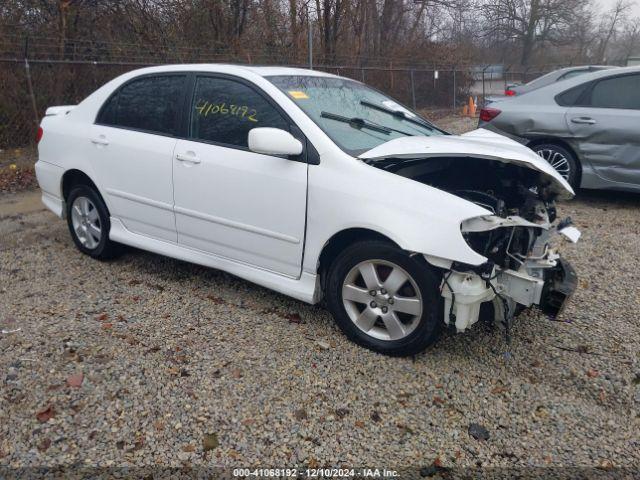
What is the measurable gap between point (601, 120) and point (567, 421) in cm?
447

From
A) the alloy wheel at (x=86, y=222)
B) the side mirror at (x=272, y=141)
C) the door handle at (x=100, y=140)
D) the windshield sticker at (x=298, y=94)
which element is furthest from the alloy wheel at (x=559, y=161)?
the alloy wheel at (x=86, y=222)

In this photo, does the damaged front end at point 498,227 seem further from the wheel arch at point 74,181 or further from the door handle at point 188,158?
the wheel arch at point 74,181

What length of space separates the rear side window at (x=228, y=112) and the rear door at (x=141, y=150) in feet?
0.61

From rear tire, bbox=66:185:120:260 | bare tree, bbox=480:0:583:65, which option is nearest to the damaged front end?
rear tire, bbox=66:185:120:260

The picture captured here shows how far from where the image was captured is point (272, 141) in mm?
3105

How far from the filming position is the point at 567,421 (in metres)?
2.67

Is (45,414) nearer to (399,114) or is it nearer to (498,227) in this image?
(498,227)

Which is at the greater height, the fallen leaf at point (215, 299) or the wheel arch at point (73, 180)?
the wheel arch at point (73, 180)

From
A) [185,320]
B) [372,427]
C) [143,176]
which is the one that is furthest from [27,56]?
[372,427]

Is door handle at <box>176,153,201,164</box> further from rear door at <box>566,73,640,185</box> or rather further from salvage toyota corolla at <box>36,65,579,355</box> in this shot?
rear door at <box>566,73,640,185</box>

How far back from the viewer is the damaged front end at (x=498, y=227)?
9.39ft

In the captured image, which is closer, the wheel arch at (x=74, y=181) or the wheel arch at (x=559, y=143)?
the wheel arch at (x=74, y=181)

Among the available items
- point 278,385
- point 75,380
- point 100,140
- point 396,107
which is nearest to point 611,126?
point 396,107

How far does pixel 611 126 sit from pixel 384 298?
4.34m
